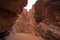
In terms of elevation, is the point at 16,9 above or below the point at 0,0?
below

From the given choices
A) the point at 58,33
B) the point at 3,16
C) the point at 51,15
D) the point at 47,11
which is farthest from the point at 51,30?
the point at 3,16

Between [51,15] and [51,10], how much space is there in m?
0.28

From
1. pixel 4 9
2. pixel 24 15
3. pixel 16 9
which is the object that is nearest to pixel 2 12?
pixel 4 9

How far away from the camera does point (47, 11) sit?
8.09 meters

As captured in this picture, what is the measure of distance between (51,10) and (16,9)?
2.37 metres

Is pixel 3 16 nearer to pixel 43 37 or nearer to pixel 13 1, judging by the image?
pixel 13 1

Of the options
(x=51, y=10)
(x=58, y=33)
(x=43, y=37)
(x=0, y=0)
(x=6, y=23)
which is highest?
(x=0, y=0)

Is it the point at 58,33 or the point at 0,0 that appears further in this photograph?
the point at 58,33

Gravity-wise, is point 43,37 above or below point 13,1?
below

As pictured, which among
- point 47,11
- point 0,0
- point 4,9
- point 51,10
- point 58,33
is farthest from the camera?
point 47,11

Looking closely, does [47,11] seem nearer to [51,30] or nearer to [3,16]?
[51,30]

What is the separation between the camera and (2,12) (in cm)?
572

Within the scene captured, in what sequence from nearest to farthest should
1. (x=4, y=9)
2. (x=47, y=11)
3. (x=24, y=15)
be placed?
(x=4, y=9)
(x=47, y=11)
(x=24, y=15)

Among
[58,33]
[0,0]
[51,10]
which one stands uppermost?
[0,0]
